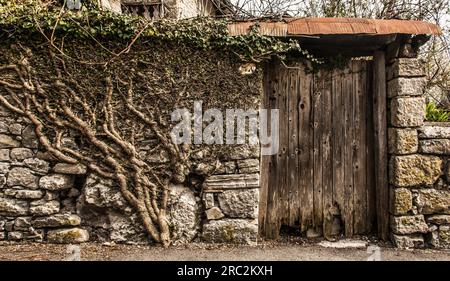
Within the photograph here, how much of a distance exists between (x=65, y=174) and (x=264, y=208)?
7.34 feet

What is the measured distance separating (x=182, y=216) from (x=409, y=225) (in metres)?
2.47

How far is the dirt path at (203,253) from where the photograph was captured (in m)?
3.25

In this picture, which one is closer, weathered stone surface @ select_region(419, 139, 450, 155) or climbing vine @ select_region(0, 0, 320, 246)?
climbing vine @ select_region(0, 0, 320, 246)

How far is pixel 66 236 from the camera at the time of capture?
11.5 ft

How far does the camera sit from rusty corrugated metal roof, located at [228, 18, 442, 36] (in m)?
3.42

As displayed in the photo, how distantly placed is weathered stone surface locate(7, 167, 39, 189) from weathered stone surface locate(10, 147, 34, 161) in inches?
4.5

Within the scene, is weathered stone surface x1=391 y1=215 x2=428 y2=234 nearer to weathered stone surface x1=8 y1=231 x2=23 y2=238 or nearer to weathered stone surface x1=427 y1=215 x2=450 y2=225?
weathered stone surface x1=427 y1=215 x2=450 y2=225

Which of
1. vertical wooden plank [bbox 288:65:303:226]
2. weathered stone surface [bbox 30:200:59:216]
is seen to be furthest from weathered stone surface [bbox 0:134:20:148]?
vertical wooden plank [bbox 288:65:303:226]

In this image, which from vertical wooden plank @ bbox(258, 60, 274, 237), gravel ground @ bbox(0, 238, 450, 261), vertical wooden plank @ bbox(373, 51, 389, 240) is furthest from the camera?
vertical wooden plank @ bbox(258, 60, 274, 237)

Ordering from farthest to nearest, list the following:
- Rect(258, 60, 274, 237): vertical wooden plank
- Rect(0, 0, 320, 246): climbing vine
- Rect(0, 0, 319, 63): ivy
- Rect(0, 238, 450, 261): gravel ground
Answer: Rect(258, 60, 274, 237): vertical wooden plank
Rect(0, 0, 320, 246): climbing vine
Rect(0, 0, 319, 63): ivy
Rect(0, 238, 450, 261): gravel ground

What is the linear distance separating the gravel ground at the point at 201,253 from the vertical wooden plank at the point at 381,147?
33cm

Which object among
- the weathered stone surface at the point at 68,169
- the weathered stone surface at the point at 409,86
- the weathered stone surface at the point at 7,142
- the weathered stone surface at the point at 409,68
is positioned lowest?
the weathered stone surface at the point at 68,169

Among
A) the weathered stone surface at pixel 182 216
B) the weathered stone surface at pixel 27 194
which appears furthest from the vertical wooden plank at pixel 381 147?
the weathered stone surface at pixel 27 194

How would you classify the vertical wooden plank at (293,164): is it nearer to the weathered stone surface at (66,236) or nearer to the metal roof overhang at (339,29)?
the metal roof overhang at (339,29)
